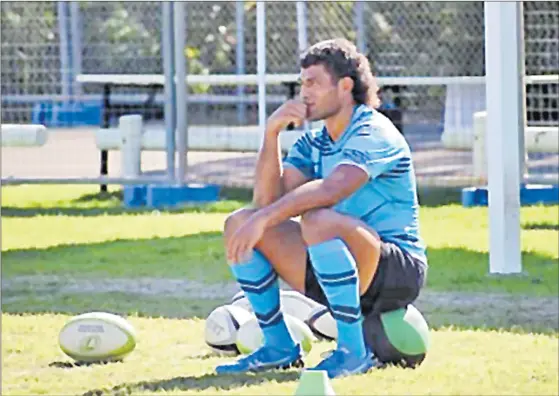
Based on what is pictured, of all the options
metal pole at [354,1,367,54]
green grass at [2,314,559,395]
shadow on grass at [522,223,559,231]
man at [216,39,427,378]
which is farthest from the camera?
metal pole at [354,1,367,54]

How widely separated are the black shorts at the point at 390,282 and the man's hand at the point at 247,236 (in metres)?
0.28

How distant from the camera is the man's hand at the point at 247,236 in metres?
5.94

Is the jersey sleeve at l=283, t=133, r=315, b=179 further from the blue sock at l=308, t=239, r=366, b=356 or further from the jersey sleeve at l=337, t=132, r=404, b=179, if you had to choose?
the blue sock at l=308, t=239, r=366, b=356

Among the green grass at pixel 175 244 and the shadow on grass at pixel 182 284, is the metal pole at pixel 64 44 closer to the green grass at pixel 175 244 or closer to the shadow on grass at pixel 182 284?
the green grass at pixel 175 244

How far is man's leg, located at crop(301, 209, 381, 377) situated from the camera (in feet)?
19.4

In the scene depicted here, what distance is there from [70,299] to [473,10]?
941 cm

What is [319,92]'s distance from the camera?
20.3 feet

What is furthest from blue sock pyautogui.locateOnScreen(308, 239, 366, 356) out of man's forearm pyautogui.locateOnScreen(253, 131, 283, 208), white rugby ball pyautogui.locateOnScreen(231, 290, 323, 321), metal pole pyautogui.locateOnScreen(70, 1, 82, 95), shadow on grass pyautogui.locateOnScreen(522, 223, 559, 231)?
metal pole pyautogui.locateOnScreen(70, 1, 82, 95)

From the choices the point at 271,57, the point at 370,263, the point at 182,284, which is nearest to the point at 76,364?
the point at 370,263

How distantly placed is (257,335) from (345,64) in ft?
4.05

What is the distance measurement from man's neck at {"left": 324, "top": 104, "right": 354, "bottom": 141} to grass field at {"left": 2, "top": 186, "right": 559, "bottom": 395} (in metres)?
0.97

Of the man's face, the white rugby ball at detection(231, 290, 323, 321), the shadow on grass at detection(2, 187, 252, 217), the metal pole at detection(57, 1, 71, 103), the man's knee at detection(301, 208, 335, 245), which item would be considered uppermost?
the metal pole at detection(57, 1, 71, 103)

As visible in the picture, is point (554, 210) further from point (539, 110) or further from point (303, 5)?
point (303, 5)

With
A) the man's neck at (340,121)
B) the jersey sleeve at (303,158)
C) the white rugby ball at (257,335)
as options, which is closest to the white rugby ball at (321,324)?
the white rugby ball at (257,335)
